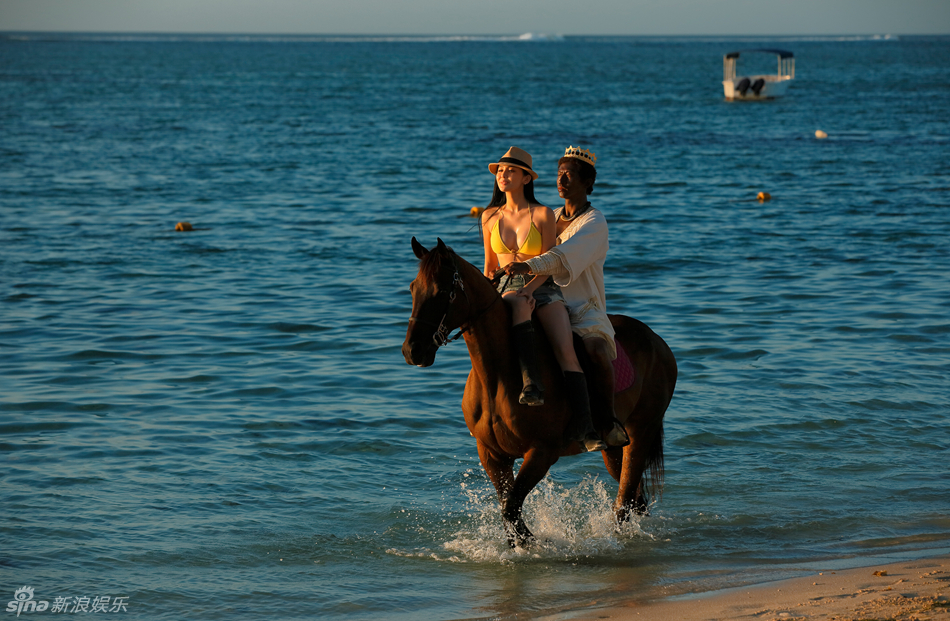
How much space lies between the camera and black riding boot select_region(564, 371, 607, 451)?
21.6ft

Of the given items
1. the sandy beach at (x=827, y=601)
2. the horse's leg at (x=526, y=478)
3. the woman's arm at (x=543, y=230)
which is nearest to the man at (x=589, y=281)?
the woman's arm at (x=543, y=230)

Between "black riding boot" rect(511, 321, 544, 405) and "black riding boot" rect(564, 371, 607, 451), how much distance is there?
0.29m

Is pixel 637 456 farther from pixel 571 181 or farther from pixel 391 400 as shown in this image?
pixel 391 400

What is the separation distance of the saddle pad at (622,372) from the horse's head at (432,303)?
5.40 feet

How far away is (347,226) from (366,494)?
1476 centimetres

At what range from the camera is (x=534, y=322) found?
22.0 ft

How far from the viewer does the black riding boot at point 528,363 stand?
20.7ft

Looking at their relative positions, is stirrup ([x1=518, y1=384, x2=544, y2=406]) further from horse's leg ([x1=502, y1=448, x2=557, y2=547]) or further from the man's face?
the man's face

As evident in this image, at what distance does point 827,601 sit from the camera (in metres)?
5.84

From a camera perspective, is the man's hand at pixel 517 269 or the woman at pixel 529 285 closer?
the man's hand at pixel 517 269

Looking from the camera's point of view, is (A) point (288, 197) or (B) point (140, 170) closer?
(A) point (288, 197)

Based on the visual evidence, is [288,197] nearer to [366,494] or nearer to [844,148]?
[366,494]

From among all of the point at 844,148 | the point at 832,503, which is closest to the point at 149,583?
the point at 832,503

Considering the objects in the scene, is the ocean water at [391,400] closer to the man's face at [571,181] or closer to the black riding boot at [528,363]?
the black riding boot at [528,363]
